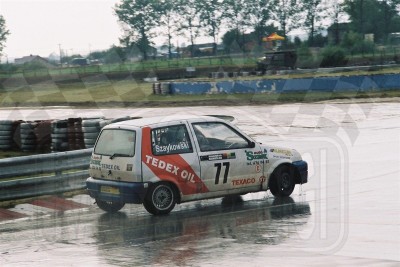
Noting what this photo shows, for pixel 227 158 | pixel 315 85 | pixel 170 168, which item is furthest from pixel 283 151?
pixel 315 85

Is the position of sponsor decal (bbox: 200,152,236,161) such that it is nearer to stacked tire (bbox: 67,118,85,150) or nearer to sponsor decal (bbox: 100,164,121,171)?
sponsor decal (bbox: 100,164,121,171)

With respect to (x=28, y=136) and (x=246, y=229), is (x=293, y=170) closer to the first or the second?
(x=246, y=229)

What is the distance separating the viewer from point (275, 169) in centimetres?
1419

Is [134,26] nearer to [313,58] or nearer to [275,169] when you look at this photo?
[313,58]

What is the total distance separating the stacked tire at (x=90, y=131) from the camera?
21062 mm

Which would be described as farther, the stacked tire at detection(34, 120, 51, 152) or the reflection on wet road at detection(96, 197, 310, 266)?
the stacked tire at detection(34, 120, 51, 152)

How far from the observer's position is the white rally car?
1285 centimetres

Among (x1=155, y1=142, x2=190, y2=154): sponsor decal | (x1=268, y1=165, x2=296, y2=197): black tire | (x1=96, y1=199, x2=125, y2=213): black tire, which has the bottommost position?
(x1=96, y1=199, x2=125, y2=213): black tire

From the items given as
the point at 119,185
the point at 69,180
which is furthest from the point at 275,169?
the point at 69,180

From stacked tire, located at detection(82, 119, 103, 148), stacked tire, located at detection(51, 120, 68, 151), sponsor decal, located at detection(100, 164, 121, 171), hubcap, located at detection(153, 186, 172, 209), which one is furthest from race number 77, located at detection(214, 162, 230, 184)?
stacked tire, located at detection(51, 120, 68, 151)

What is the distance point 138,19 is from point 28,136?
107m

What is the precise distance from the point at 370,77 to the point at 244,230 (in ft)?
103

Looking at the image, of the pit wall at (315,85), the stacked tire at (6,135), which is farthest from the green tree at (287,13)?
the stacked tire at (6,135)

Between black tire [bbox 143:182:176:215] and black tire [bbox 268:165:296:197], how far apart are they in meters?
2.01
